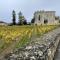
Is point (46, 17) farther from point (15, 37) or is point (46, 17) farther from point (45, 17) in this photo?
point (15, 37)

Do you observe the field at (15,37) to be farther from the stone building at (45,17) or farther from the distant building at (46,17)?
the stone building at (45,17)

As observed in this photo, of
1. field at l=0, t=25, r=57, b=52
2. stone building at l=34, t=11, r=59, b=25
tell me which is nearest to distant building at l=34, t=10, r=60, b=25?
stone building at l=34, t=11, r=59, b=25

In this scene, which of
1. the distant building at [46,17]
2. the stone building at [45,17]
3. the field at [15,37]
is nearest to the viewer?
Answer: the field at [15,37]

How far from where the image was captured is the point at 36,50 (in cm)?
990

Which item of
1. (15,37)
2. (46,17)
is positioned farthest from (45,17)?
(15,37)

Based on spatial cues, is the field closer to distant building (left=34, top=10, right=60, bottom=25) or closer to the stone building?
distant building (left=34, top=10, right=60, bottom=25)

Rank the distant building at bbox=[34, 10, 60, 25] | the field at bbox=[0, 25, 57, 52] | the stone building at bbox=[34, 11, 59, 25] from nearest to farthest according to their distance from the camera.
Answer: the field at bbox=[0, 25, 57, 52]
the distant building at bbox=[34, 10, 60, 25]
the stone building at bbox=[34, 11, 59, 25]

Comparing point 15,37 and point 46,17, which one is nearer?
point 15,37

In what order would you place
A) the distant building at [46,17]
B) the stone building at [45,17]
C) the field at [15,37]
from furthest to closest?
1. the stone building at [45,17]
2. the distant building at [46,17]
3. the field at [15,37]

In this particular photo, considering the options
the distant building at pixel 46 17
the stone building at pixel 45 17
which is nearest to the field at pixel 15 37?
the distant building at pixel 46 17

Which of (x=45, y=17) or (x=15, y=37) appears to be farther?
(x=45, y=17)

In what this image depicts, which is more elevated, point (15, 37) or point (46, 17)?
point (46, 17)

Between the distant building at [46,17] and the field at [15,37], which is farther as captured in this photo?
the distant building at [46,17]

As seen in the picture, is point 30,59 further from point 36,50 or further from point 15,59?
point 36,50
